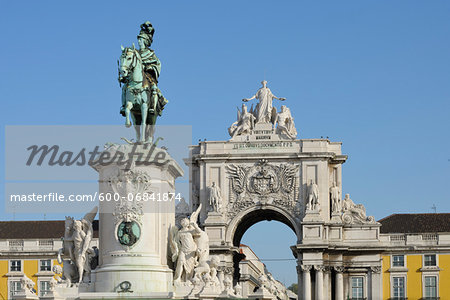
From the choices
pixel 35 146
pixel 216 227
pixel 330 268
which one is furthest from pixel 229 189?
pixel 35 146

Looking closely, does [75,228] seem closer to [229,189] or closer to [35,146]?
[35,146]

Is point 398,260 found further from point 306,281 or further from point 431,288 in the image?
point 306,281

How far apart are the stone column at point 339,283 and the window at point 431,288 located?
6.28m

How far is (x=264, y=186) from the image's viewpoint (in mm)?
77688

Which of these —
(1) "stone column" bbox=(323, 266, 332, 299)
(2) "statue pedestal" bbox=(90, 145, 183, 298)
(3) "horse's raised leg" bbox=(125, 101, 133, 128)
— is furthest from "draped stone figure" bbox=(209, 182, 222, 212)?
(3) "horse's raised leg" bbox=(125, 101, 133, 128)

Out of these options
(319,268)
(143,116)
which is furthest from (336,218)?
(143,116)

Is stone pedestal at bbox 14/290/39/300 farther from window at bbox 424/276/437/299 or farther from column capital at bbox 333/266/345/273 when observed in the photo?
window at bbox 424/276/437/299

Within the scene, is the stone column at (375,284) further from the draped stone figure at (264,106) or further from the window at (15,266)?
the window at (15,266)

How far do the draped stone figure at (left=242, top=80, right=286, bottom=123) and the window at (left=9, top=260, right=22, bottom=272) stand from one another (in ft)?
67.7

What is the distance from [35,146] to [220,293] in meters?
6.96

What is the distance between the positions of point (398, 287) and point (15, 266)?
2829cm

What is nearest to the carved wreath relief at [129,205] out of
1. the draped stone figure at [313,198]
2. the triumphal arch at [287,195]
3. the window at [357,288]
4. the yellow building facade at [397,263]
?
the triumphal arch at [287,195]

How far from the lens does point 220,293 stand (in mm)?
25766

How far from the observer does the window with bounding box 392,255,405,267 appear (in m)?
77.8
